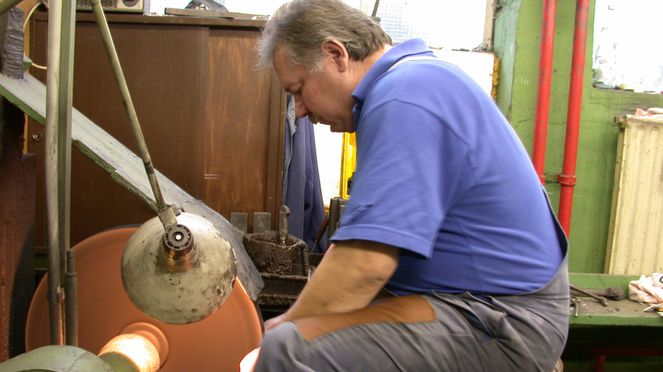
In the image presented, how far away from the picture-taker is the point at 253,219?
2.56 meters

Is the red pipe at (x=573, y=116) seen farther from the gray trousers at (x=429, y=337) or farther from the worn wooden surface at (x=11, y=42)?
the worn wooden surface at (x=11, y=42)

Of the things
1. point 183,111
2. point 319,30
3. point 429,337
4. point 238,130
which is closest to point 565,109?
point 238,130

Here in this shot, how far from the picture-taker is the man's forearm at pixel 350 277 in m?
0.94

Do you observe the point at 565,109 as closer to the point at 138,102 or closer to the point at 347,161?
the point at 347,161

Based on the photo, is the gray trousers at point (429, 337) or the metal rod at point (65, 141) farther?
the metal rod at point (65, 141)

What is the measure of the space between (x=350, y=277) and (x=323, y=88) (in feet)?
1.60

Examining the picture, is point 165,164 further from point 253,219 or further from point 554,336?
point 554,336

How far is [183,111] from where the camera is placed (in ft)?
8.32

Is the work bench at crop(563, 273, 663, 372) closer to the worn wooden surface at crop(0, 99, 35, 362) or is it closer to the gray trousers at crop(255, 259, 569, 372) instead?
the gray trousers at crop(255, 259, 569, 372)

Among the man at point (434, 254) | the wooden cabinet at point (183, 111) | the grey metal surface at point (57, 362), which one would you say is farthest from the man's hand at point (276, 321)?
the wooden cabinet at point (183, 111)

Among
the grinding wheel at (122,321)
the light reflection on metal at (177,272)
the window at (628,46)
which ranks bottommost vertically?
the grinding wheel at (122,321)

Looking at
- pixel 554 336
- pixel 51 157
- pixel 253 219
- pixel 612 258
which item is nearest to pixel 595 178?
pixel 612 258

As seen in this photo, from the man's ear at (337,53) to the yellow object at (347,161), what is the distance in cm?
158

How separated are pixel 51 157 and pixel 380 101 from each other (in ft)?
2.16
